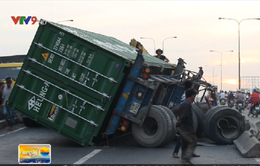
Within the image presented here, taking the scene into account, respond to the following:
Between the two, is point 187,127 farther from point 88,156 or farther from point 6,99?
point 6,99

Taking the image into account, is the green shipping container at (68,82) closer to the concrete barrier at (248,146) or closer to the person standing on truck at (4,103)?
the concrete barrier at (248,146)

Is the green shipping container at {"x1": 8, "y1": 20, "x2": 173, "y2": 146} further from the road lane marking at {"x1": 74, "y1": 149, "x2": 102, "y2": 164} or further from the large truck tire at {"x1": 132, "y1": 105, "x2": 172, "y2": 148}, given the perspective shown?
the large truck tire at {"x1": 132, "y1": 105, "x2": 172, "y2": 148}

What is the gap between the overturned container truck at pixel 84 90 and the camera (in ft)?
39.4

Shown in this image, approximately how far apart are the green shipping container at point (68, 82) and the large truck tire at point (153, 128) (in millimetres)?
964

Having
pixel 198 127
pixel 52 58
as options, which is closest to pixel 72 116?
pixel 52 58

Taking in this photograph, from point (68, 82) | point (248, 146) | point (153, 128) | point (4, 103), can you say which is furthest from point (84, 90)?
point (4, 103)

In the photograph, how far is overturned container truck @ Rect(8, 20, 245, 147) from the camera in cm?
1200

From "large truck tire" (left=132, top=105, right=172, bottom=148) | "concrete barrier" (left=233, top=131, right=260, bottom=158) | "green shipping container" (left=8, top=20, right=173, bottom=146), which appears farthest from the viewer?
"large truck tire" (left=132, top=105, right=172, bottom=148)

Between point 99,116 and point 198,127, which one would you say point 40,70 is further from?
point 198,127

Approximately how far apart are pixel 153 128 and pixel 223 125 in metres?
2.15

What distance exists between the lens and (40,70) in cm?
1223

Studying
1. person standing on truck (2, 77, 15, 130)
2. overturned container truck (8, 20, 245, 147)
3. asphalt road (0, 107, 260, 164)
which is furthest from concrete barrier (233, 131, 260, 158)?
person standing on truck (2, 77, 15, 130)

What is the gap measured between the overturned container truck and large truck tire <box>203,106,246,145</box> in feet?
A: 4.70

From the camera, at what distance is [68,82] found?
1209 centimetres
